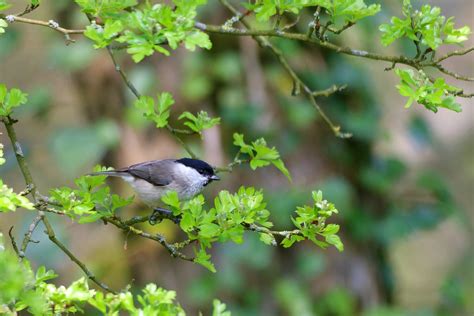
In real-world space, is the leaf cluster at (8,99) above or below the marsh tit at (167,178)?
above

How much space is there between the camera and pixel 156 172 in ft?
11.8

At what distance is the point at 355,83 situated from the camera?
5113 millimetres

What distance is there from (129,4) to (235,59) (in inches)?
102

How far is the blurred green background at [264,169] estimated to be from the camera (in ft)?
15.5

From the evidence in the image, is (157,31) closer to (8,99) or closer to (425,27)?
(8,99)

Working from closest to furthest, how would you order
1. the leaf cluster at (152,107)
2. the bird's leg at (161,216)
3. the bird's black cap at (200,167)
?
the leaf cluster at (152,107), the bird's leg at (161,216), the bird's black cap at (200,167)

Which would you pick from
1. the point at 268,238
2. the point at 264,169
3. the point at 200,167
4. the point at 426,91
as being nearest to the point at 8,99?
the point at 268,238

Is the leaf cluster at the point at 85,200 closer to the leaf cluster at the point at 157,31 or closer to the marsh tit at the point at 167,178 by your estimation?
the leaf cluster at the point at 157,31

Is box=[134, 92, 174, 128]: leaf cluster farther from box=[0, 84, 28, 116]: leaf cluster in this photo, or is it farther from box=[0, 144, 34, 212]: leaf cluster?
box=[0, 144, 34, 212]: leaf cluster

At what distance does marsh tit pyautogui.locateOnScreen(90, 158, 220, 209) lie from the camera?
3.39 meters

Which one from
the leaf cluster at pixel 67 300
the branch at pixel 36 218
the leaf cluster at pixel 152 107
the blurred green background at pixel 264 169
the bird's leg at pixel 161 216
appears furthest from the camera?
the blurred green background at pixel 264 169

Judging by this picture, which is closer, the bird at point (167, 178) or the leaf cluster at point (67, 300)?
the leaf cluster at point (67, 300)

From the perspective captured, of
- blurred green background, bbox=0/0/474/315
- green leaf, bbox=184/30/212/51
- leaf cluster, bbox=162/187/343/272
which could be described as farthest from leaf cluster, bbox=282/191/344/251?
blurred green background, bbox=0/0/474/315

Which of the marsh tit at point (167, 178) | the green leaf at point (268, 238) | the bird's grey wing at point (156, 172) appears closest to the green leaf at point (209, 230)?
the green leaf at point (268, 238)
